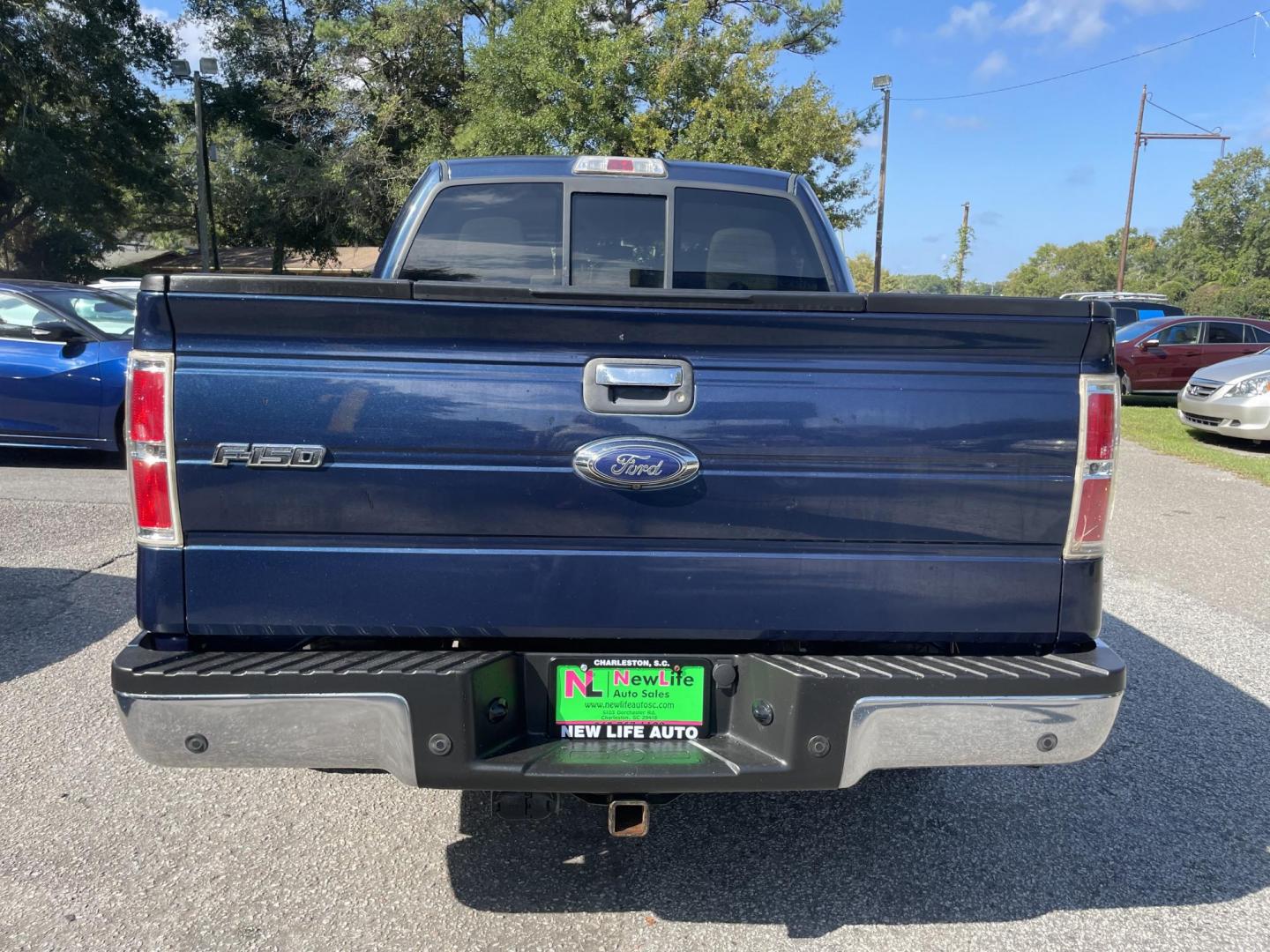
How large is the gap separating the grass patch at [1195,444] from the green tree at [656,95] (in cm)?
839

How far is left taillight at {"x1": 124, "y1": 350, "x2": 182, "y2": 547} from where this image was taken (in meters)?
2.25

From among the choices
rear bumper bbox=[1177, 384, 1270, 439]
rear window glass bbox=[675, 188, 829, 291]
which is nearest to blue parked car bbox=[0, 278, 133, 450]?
rear window glass bbox=[675, 188, 829, 291]

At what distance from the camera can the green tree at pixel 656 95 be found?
19.2m

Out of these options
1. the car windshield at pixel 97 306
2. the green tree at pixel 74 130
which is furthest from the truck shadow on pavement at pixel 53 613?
the green tree at pixel 74 130

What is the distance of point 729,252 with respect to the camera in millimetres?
4105

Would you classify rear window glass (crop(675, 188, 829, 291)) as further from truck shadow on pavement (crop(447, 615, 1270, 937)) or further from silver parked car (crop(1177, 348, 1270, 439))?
silver parked car (crop(1177, 348, 1270, 439))

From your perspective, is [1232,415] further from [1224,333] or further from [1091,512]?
[1091,512]

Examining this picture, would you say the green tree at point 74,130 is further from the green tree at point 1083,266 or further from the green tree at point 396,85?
the green tree at point 1083,266

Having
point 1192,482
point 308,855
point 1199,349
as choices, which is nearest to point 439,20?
point 1199,349

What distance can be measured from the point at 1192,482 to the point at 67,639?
410 inches

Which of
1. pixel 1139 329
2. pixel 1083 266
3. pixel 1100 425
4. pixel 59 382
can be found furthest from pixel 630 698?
pixel 1083 266

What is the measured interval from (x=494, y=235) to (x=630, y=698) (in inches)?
92.0

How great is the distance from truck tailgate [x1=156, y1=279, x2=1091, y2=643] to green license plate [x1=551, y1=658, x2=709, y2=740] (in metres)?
0.11

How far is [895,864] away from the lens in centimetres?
313
